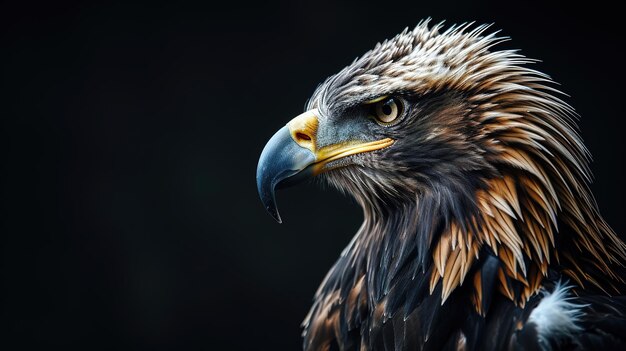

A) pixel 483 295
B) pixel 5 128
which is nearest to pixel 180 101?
pixel 5 128

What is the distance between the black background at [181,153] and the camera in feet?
12.7

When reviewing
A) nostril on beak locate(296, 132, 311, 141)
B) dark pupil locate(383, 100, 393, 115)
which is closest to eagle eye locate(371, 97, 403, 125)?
dark pupil locate(383, 100, 393, 115)

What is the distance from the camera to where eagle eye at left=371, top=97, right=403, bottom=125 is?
175 centimetres

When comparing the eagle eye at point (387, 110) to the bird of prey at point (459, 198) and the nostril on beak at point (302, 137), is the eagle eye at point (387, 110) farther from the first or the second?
the nostril on beak at point (302, 137)

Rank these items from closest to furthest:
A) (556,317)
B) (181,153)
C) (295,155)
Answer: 1. (556,317)
2. (295,155)
3. (181,153)

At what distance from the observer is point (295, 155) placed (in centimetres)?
178

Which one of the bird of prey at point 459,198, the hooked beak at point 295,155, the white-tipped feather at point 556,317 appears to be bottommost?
the white-tipped feather at point 556,317

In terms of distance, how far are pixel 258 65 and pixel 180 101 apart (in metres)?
0.52

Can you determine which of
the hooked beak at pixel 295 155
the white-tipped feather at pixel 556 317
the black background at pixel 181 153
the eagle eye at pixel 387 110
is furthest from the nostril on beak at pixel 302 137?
the black background at pixel 181 153

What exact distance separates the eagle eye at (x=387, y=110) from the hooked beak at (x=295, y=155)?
0.18ft

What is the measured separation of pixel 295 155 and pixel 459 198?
44 centimetres

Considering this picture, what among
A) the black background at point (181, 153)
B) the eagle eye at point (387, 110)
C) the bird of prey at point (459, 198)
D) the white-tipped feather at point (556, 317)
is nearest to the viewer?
the white-tipped feather at point (556, 317)

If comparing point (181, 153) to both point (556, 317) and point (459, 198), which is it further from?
point (556, 317)

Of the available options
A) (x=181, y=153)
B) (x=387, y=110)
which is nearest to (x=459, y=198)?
(x=387, y=110)
